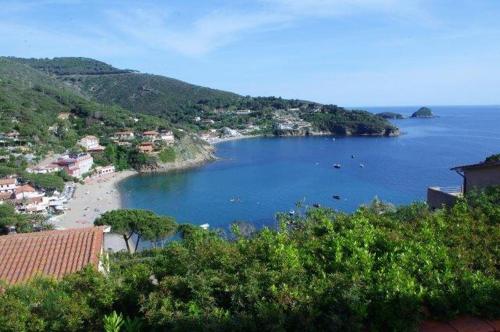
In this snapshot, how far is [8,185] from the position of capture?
38.8 meters

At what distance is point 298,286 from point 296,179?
47.0 m

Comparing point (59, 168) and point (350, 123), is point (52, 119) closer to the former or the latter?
point (59, 168)

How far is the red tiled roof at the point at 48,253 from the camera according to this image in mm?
5977

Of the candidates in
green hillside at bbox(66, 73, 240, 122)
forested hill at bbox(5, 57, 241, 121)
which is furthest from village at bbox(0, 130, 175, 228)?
green hillside at bbox(66, 73, 240, 122)

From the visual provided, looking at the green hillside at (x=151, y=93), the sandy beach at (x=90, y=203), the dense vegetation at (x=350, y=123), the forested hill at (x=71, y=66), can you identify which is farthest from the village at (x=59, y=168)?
the forested hill at (x=71, y=66)

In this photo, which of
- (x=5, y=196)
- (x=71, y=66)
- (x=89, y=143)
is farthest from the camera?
(x=71, y=66)

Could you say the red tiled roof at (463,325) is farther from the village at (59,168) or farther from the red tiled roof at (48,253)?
the village at (59,168)

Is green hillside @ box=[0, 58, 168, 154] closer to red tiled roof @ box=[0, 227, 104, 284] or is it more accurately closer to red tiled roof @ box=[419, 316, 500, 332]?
red tiled roof @ box=[0, 227, 104, 284]

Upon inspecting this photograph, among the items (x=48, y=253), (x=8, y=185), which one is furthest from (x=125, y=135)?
(x=48, y=253)

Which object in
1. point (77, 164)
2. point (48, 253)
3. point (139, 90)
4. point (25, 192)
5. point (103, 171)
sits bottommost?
point (103, 171)

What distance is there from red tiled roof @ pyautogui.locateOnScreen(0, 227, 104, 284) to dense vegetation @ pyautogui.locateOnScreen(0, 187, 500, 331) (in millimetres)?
2965

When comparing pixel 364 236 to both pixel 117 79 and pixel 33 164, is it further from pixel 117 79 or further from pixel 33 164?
pixel 117 79

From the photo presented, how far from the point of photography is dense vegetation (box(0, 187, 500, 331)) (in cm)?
196

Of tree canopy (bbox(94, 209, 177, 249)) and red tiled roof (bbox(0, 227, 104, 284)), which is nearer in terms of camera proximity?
red tiled roof (bbox(0, 227, 104, 284))
